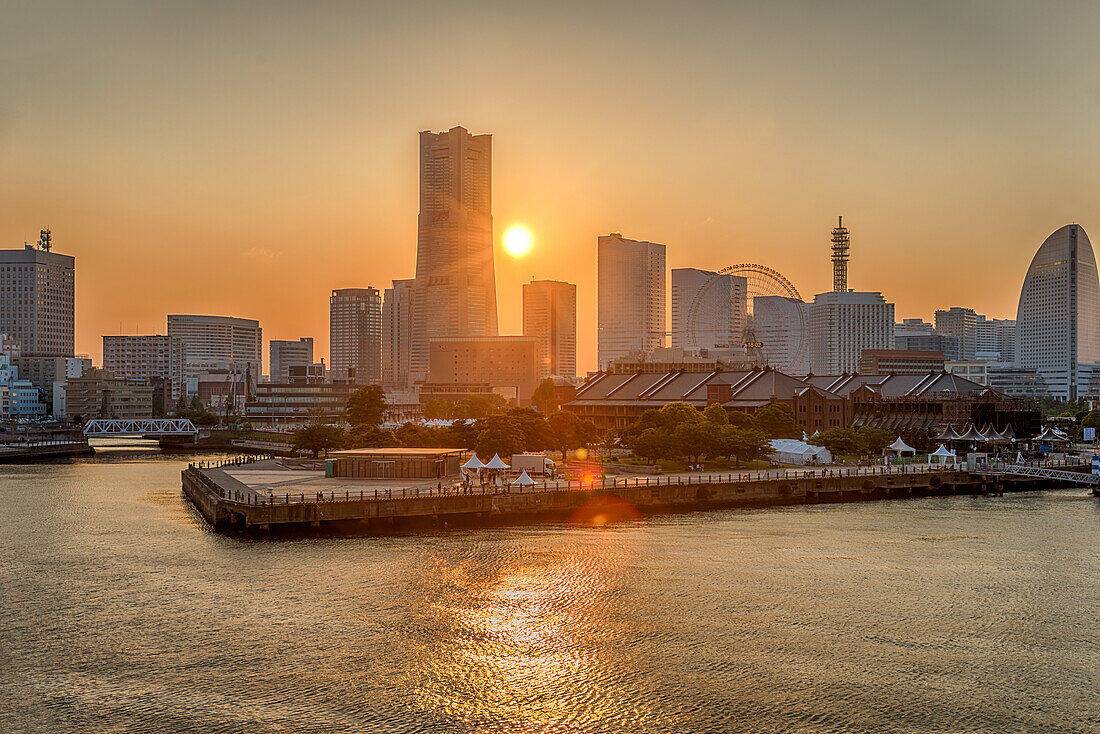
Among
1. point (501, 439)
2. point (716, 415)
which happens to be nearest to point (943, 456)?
point (716, 415)

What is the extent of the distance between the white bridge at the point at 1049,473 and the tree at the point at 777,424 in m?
29.9

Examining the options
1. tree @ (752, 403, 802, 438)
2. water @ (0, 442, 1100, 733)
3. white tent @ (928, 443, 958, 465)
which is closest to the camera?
water @ (0, 442, 1100, 733)

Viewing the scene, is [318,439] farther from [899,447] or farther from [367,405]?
[899,447]

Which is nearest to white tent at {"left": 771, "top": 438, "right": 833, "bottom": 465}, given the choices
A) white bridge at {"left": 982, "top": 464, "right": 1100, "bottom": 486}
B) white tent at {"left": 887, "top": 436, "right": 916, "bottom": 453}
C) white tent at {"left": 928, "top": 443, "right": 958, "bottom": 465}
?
white tent at {"left": 928, "top": 443, "right": 958, "bottom": 465}

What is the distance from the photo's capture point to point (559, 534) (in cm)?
7838

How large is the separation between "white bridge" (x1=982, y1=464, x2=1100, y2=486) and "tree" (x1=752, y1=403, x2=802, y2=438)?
2995 cm

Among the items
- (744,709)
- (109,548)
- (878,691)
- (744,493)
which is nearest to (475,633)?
(744,709)

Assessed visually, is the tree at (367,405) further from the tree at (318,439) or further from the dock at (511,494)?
the dock at (511,494)

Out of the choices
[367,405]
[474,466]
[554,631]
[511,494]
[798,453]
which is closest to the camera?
[554,631]

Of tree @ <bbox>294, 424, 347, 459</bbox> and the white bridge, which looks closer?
the white bridge

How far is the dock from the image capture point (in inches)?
3172

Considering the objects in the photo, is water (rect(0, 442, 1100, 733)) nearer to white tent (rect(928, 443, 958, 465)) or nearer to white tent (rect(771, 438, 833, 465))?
white tent (rect(928, 443, 958, 465))

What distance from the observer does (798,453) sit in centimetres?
12475

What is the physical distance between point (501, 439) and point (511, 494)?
75.9 feet
